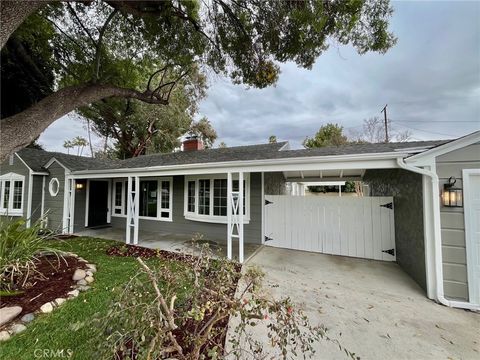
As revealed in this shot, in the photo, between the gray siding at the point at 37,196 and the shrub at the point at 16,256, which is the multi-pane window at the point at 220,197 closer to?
the shrub at the point at 16,256

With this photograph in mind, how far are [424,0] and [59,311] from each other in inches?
346

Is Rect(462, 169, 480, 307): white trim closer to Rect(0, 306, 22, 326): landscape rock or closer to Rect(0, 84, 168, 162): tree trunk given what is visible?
Rect(0, 306, 22, 326): landscape rock

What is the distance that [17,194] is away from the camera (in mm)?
9414

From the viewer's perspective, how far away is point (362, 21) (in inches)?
205

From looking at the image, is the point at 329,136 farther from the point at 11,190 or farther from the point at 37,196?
the point at 11,190

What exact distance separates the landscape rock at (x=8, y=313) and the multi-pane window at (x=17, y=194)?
9123 mm

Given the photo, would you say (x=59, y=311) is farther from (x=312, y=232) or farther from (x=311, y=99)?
(x=311, y=99)

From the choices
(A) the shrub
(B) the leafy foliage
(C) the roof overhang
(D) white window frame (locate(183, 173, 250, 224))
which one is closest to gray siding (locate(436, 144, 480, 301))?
(C) the roof overhang

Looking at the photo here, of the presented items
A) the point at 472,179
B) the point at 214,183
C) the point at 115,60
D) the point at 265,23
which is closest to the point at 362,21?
the point at 265,23

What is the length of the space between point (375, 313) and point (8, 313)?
5.03 metres

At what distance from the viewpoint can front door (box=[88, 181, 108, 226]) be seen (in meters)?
9.40

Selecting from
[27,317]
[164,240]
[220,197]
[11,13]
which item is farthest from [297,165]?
[11,13]

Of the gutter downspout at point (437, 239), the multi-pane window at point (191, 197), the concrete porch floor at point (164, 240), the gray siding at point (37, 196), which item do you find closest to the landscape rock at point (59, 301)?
the concrete porch floor at point (164, 240)

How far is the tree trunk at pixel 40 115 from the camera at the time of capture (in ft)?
13.0
